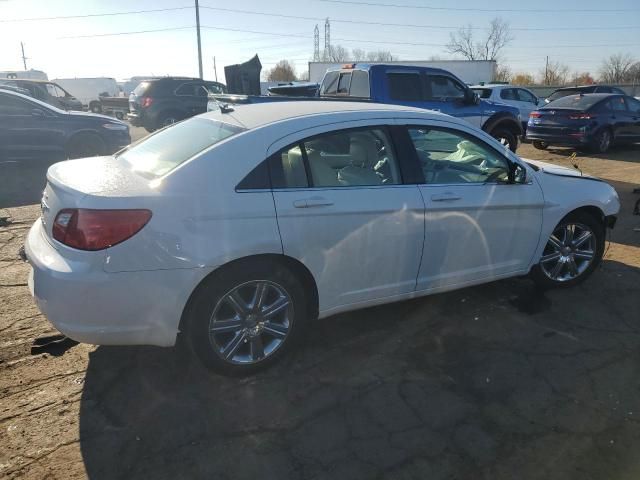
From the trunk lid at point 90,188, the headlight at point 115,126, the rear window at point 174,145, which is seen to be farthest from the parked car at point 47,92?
the trunk lid at point 90,188

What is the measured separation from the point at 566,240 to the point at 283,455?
318 centimetres

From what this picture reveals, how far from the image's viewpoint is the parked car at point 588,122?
476 inches

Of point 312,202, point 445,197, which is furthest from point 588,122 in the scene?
point 312,202

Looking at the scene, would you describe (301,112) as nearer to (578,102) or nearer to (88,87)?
(578,102)

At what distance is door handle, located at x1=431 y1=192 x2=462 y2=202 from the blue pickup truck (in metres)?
4.75

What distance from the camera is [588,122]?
39.4ft

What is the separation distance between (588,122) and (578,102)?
2.77 feet

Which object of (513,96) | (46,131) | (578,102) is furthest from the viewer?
(513,96)

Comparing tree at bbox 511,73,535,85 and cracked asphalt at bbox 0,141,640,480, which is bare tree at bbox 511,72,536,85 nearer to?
tree at bbox 511,73,535,85

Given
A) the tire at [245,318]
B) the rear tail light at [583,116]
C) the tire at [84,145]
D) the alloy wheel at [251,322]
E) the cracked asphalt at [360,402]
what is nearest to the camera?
the cracked asphalt at [360,402]

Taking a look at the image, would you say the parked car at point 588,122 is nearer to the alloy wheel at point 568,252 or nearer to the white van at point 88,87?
the alloy wheel at point 568,252

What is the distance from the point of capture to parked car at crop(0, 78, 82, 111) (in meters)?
16.5


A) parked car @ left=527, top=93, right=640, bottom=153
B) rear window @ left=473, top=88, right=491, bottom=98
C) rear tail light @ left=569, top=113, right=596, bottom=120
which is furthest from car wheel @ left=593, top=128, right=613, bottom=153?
rear window @ left=473, top=88, right=491, bottom=98

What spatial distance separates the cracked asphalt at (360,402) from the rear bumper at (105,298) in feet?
1.48
